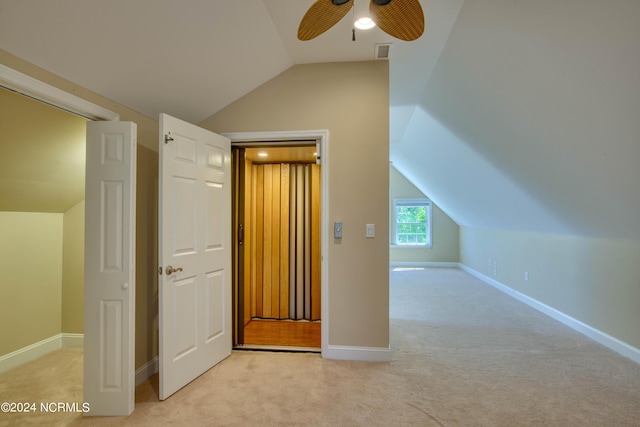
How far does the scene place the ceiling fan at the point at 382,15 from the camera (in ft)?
4.64

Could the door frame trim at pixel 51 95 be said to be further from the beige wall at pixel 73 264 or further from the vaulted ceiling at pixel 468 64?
the beige wall at pixel 73 264

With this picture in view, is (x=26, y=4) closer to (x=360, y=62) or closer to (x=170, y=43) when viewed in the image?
(x=170, y=43)

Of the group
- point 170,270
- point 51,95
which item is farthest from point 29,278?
point 51,95

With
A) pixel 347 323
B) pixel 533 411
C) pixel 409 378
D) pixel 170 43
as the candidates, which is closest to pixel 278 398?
pixel 347 323

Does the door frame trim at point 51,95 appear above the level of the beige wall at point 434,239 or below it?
above

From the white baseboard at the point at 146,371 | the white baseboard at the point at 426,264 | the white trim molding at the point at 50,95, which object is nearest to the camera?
the white trim molding at the point at 50,95

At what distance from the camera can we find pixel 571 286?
12.0 ft

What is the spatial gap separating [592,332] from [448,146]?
279 centimetres

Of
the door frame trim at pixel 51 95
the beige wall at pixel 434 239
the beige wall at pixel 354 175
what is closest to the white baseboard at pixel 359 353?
the beige wall at pixel 354 175

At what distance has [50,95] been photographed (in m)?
1.75

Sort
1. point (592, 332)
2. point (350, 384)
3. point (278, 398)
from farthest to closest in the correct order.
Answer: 1. point (592, 332)
2. point (350, 384)
3. point (278, 398)

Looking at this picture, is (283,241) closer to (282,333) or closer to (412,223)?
(282,333)

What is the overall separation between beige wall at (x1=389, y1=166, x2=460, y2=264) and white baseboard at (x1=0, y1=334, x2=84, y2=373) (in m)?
6.78

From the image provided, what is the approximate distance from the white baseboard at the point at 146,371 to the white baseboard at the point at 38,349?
105cm
